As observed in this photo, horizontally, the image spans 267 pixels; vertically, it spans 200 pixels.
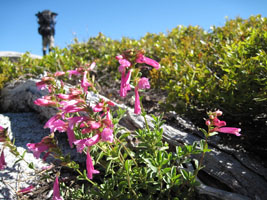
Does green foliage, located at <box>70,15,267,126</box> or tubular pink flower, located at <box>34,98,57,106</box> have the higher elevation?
green foliage, located at <box>70,15,267,126</box>

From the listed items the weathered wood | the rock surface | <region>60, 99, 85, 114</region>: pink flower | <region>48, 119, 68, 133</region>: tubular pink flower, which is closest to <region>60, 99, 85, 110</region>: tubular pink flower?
<region>60, 99, 85, 114</region>: pink flower

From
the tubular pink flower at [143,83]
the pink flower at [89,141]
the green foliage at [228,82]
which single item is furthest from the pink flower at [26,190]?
the green foliage at [228,82]

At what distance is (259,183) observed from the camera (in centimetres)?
191

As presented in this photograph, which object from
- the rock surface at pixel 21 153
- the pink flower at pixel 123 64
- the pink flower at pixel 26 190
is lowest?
the pink flower at pixel 26 190

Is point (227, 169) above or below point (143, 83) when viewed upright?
below

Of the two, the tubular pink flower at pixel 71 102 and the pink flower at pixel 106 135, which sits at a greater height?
the tubular pink flower at pixel 71 102

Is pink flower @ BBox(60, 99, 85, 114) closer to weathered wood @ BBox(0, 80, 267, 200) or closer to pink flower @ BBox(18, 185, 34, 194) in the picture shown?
weathered wood @ BBox(0, 80, 267, 200)

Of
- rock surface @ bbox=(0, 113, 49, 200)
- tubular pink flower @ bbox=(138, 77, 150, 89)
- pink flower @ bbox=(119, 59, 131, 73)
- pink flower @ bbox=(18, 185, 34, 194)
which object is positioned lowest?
pink flower @ bbox=(18, 185, 34, 194)

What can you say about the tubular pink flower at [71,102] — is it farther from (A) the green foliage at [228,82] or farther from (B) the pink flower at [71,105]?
(A) the green foliage at [228,82]

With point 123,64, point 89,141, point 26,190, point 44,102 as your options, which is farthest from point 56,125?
point 26,190

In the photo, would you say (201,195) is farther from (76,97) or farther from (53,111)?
(53,111)

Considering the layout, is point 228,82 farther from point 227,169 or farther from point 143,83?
point 143,83

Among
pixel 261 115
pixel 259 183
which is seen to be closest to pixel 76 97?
pixel 259 183

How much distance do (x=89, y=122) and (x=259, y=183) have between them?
1.71m
